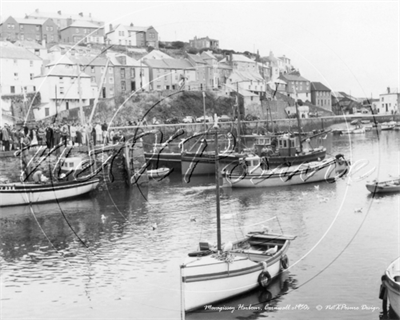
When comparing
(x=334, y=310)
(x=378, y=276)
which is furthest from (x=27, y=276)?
(x=378, y=276)

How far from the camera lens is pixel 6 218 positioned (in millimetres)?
26750

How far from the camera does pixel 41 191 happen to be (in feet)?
97.7

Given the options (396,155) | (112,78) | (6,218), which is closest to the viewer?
(6,218)

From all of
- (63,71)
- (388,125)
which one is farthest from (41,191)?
(388,125)

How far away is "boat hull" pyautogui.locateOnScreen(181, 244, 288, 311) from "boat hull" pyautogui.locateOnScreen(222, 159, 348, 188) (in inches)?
793

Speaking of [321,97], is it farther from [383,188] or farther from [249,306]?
[249,306]

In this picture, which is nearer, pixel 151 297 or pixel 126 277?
pixel 151 297

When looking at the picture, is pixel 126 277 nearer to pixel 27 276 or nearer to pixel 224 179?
pixel 27 276

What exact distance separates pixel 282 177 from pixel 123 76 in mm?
47484

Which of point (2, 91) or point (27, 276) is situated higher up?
point (2, 91)

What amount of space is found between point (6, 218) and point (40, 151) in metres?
8.58

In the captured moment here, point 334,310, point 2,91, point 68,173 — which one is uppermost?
point 2,91

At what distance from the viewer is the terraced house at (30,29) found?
314 ft

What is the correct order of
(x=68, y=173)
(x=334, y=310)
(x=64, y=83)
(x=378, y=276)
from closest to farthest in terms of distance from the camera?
(x=334, y=310)
(x=378, y=276)
(x=68, y=173)
(x=64, y=83)
